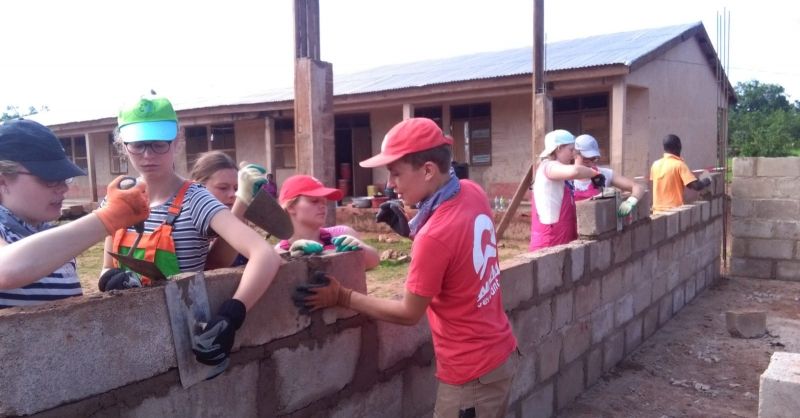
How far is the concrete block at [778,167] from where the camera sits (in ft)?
27.9

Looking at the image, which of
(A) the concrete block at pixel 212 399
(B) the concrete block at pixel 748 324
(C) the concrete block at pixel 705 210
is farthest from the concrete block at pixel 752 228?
(A) the concrete block at pixel 212 399

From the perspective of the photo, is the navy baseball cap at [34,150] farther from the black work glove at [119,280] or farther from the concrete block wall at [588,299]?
the concrete block wall at [588,299]

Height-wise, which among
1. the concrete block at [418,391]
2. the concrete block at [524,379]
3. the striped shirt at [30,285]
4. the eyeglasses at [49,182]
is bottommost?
the concrete block at [524,379]

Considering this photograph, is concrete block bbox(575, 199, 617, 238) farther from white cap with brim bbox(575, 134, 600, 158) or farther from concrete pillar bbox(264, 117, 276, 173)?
concrete pillar bbox(264, 117, 276, 173)

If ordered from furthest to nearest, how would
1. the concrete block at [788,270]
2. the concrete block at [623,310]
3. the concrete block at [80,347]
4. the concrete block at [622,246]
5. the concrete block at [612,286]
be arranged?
the concrete block at [788,270] < the concrete block at [623,310] < the concrete block at [622,246] < the concrete block at [612,286] < the concrete block at [80,347]

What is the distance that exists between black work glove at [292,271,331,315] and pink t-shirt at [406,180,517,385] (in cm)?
41

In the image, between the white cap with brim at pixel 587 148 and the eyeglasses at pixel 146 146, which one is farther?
the white cap with brim at pixel 587 148

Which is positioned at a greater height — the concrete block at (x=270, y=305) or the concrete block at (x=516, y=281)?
the concrete block at (x=270, y=305)

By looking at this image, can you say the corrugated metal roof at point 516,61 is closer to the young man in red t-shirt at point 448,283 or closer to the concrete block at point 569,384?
the concrete block at point 569,384

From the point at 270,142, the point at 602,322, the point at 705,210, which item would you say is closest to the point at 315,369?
the point at 602,322

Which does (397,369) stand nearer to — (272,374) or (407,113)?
(272,374)

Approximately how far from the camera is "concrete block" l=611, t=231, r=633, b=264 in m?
5.13

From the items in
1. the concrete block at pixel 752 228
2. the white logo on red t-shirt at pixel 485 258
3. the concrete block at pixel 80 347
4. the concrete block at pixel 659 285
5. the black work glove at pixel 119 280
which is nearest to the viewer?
the concrete block at pixel 80 347

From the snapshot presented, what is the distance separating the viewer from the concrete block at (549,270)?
13.2ft
